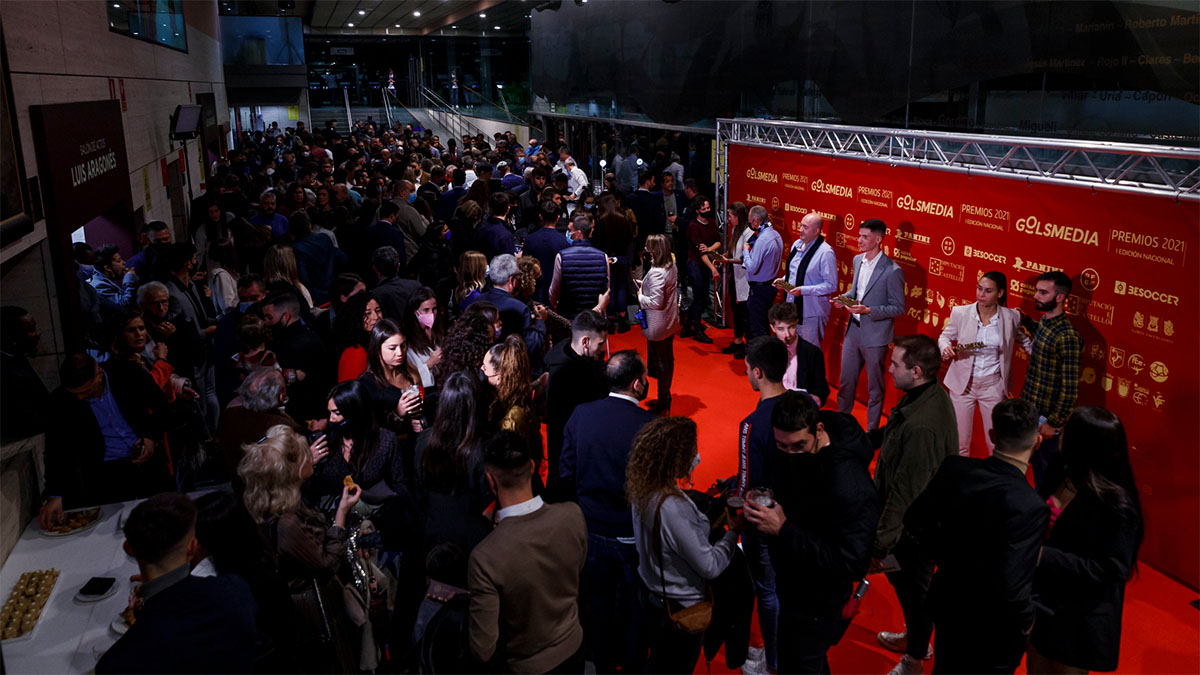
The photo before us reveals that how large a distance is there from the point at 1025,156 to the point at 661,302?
305 cm

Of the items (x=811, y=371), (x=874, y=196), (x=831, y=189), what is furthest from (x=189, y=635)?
(x=831, y=189)

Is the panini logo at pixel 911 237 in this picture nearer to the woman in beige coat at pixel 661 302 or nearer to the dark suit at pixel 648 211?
the woman in beige coat at pixel 661 302

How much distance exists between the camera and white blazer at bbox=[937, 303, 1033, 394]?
202 inches

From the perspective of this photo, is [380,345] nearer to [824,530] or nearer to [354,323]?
[354,323]

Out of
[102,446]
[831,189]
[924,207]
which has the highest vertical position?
[831,189]

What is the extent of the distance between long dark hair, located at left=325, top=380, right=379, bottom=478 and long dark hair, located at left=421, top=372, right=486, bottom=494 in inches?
13.4

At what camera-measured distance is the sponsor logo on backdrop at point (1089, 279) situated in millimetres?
4906

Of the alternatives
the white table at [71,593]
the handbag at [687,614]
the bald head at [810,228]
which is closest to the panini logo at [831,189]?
the bald head at [810,228]

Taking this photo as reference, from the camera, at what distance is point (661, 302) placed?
20.8 ft

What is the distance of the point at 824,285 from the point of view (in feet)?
22.0

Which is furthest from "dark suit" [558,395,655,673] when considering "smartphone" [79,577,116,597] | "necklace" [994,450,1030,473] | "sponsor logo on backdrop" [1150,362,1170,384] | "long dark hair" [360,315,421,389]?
"sponsor logo on backdrop" [1150,362,1170,384]

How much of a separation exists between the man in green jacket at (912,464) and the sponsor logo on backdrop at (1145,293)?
5.57 ft

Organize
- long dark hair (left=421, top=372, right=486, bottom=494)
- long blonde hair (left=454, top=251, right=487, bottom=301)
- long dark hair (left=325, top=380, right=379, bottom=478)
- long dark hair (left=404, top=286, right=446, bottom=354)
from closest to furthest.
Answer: long dark hair (left=421, top=372, right=486, bottom=494) → long dark hair (left=325, top=380, right=379, bottom=478) → long dark hair (left=404, top=286, right=446, bottom=354) → long blonde hair (left=454, top=251, right=487, bottom=301)

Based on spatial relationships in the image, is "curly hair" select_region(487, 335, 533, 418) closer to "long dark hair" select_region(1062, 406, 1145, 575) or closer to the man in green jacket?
the man in green jacket
